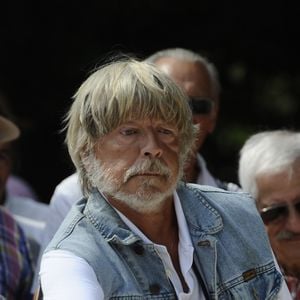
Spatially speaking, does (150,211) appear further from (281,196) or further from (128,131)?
(281,196)

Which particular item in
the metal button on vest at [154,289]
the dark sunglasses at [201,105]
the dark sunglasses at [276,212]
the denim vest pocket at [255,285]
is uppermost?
the dark sunglasses at [201,105]

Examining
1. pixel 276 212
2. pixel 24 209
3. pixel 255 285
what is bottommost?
pixel 24 209

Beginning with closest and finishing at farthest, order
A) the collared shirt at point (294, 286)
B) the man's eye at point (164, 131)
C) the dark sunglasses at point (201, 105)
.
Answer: the man's eye at point (164, 131), the collared shirt at point (294, 286), the dark sunglasses at point (201, 105)

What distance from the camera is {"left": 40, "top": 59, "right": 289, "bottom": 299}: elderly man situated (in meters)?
2.99

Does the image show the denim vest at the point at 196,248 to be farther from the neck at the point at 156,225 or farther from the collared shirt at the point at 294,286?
the collared shirt at the point at 294,286

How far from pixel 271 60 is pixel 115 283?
460 centimetres

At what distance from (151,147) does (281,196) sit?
1.13 m

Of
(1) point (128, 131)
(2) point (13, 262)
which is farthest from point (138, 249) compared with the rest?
(2) point (13, 262)

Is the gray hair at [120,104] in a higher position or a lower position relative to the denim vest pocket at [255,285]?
higher

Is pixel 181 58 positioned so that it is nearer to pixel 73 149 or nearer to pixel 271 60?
pixel 73 149

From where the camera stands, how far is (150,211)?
10.3ft

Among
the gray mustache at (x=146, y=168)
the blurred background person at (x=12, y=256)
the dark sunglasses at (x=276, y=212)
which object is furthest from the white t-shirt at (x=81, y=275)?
the blurred background person at (x=12, y=256)

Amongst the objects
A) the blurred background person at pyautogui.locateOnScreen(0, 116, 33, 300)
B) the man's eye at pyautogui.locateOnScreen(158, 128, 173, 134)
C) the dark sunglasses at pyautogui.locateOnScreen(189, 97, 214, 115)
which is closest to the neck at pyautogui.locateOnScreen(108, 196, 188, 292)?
the man's eye at pyautogui.locateOnScreen(158, 128, 173, 134)

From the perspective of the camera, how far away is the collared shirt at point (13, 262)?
4352 millimetres
